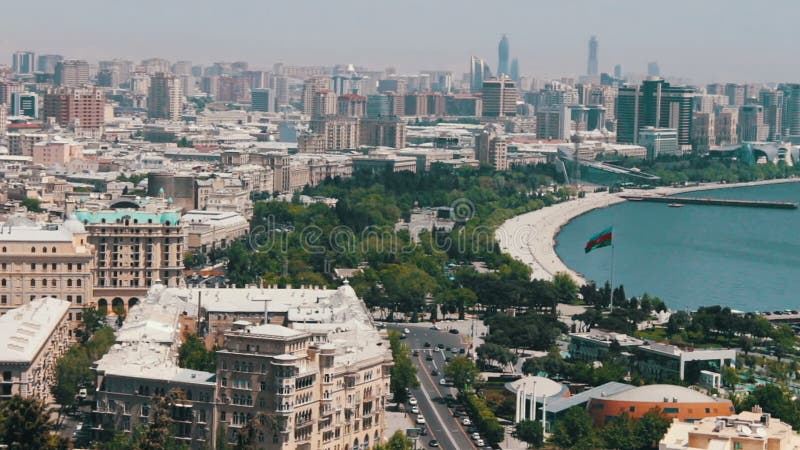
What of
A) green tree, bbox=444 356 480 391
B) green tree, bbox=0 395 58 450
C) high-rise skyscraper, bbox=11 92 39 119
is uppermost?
high-rise skyscraper, bbox=11 92 39 119

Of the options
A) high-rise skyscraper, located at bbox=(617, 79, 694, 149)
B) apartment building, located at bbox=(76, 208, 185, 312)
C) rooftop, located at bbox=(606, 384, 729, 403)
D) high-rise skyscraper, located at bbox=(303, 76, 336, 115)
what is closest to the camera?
rooftop, located at bbox=(606, 384, 729, 403)

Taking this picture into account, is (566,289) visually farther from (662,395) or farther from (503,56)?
(503,56)

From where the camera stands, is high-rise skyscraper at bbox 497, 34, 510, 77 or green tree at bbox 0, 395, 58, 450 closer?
green tree at bbox 0, 395, 58, 450

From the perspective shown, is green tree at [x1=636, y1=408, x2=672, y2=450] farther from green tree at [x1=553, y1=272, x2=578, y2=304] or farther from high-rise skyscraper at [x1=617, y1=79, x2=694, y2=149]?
high-rise skyscraper at [x1=617, y1=79, x2=694, y2=149]

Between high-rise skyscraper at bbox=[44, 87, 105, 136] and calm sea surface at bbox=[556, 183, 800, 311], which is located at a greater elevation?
high-rise skyscraper at bbox=[44, 87, 105, 136]

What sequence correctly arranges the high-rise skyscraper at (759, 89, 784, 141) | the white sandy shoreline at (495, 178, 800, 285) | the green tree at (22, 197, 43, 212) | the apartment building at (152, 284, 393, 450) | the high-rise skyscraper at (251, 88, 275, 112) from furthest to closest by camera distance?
the high-rise skyscraper at (251, 88, 275, 112)
the high-rise skyscraper at (759, 89, 784, 141)
the white sandy shoreline at (495, 178, 800, 285)
the green tree at (22, 197, 43, 212)
the apartment building at (152, 284, 393, 450)

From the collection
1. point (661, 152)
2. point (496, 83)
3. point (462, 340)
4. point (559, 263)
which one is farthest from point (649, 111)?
point (462, 340)

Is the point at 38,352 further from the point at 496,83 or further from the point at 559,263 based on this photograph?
the point at 496,83

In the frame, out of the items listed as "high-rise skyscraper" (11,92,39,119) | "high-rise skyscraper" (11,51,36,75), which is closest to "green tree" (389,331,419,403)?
"high-rise skyscraper" (11,92,39,119)
